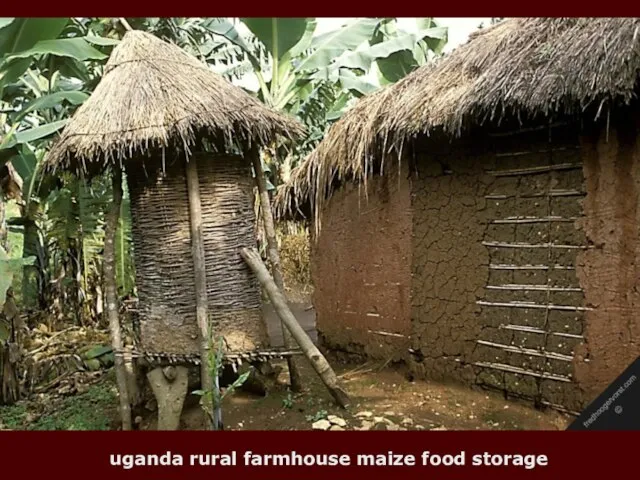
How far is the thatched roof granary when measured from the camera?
161 inches

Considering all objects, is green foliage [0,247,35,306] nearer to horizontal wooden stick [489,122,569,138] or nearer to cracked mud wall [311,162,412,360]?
cracked mud wall [311,162,412,360]

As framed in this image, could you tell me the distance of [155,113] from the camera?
404 cm

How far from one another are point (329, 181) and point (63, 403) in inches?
135

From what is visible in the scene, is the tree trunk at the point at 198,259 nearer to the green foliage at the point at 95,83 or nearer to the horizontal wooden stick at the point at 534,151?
the horizontal wooden stick at the point at 534,151

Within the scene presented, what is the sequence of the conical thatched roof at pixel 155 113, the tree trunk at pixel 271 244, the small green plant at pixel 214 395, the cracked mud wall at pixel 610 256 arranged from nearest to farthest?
1. the cracked mud wall at pixel 610 256
2. the small green plant at pixel 214 395
3. the conical thatched roof at pixel 155 113
4. the tree trunk at pixel 271 244

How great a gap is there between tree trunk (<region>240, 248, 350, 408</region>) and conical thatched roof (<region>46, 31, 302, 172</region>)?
0.94 metres

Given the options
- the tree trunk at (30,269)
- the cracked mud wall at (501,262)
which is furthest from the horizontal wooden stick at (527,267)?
the tree trunk at (30,269)

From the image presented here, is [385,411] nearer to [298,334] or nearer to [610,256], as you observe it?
[298,334]

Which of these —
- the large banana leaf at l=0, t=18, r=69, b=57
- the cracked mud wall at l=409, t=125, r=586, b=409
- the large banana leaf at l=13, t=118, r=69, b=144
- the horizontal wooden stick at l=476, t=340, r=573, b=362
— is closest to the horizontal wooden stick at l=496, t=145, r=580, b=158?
the cracked mud wall at l=409, t=125, r=586, b=409

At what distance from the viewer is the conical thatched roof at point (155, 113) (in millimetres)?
3982

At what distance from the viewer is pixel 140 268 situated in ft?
14.8

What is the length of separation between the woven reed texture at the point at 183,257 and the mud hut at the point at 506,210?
150 cm

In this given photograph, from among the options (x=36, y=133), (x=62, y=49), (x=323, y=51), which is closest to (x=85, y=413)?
(x=36, y=133)
